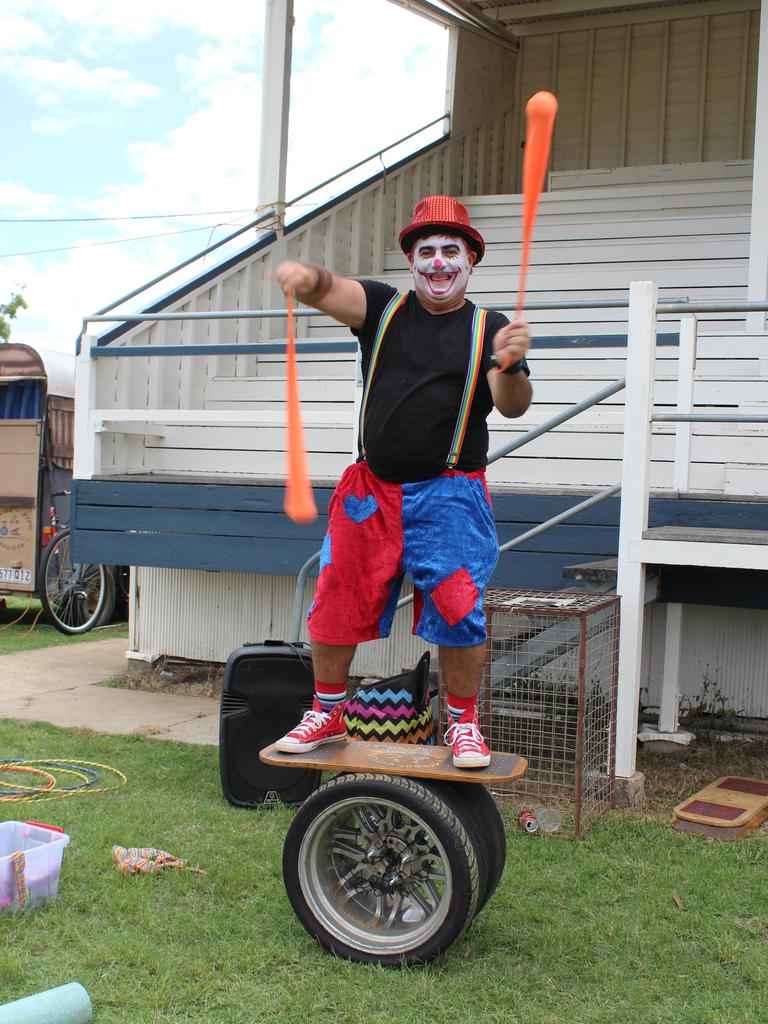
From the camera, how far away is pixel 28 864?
346cm

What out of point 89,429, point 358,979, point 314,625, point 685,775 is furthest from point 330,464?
point 358,979

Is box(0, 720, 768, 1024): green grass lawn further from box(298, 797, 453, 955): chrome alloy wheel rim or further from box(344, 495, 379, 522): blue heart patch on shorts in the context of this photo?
box(344, 495, 379, 522): blue heart patch on shorts

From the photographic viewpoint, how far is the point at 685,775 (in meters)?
5.25

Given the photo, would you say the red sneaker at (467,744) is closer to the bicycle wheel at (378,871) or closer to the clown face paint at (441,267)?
the bicycle wheel at (378,871)

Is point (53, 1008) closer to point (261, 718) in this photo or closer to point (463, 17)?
point (261, 718)

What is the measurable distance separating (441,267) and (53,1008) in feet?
7.06

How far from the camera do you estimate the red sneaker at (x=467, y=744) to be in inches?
126

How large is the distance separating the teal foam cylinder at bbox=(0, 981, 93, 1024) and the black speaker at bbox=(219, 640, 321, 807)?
1905 mm

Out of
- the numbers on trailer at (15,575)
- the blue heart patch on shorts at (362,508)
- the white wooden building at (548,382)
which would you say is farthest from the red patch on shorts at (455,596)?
the numbers on trailer at (15,575)

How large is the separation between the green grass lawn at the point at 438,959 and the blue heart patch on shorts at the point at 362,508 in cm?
127

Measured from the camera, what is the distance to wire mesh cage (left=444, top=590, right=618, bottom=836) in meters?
4.46

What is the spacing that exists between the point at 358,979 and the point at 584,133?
10833 millimetres

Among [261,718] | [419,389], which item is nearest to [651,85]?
[261,718]

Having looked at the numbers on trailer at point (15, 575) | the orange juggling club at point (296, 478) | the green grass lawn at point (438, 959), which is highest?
the orange juggling club at point (296, 478)
